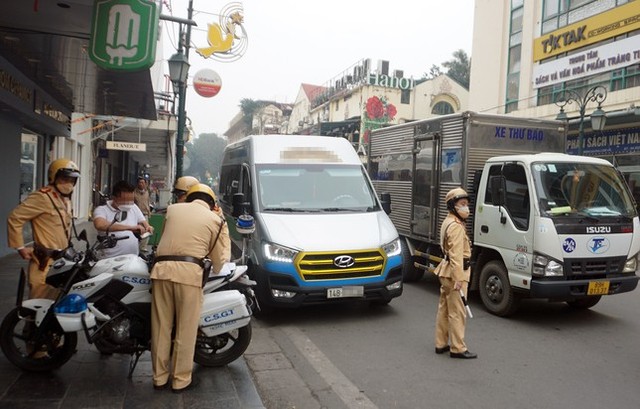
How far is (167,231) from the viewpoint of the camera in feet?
13.1

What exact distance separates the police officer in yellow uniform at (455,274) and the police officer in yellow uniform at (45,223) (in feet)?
12.0

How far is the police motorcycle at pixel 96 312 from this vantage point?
161 inches

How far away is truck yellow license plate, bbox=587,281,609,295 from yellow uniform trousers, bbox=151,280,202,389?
4.82 metres

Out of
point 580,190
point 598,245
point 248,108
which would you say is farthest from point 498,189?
point 248,108

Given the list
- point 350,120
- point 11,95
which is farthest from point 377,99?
point 11,95

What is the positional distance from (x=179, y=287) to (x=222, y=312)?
0.52 metres

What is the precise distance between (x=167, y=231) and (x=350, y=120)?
35.3 metres

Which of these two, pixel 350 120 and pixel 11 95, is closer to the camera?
pixel 11 95

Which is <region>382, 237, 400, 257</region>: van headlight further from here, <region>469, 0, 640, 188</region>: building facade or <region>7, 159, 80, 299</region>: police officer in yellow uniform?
<region>469, 0, 640, 188</region>: building facade

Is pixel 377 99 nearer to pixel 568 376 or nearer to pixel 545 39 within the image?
pixel 545 39

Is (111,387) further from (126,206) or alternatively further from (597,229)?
(597,229)

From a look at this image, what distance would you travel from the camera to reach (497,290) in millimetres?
6988

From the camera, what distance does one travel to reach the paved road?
14.0 ft

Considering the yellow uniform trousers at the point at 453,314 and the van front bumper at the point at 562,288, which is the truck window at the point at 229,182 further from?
the van front bumper at the point at 562,288
